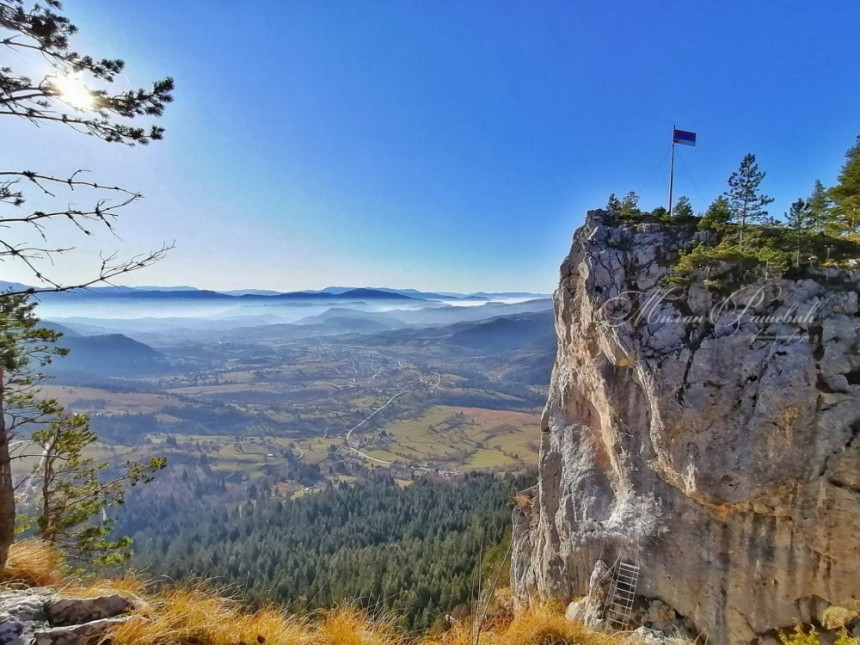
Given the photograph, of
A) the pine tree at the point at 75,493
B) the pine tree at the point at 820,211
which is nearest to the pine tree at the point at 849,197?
the pine tree at the point at 820,211

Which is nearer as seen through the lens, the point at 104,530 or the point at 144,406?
the point at 104,530

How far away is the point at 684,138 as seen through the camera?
906 inches

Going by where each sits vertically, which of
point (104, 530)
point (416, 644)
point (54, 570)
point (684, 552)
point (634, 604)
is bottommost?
point (634, 604)

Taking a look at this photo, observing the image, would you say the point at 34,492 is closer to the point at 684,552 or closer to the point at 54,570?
the point at 54,570

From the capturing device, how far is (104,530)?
14.9 metres

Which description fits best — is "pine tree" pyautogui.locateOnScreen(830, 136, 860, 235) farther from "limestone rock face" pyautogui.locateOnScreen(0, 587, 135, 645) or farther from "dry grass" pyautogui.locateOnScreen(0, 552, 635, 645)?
"limestone rock face" pyautogui.locateOnScreen(0, 587, 135, 645)

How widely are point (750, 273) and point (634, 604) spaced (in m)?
15.3

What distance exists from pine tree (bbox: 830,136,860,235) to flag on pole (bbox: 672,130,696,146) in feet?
29.9

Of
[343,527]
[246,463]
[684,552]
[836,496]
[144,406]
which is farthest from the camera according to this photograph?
[144,406]

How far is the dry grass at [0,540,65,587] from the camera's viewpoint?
238 inches

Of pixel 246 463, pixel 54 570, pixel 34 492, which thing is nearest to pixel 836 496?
pixel 54 570

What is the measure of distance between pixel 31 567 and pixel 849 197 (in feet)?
118

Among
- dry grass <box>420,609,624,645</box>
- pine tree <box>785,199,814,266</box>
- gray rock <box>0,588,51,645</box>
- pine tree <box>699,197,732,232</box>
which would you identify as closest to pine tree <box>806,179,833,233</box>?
pine tree <box>785,199,814,266</box>

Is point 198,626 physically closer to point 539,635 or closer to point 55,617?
point 55,617
